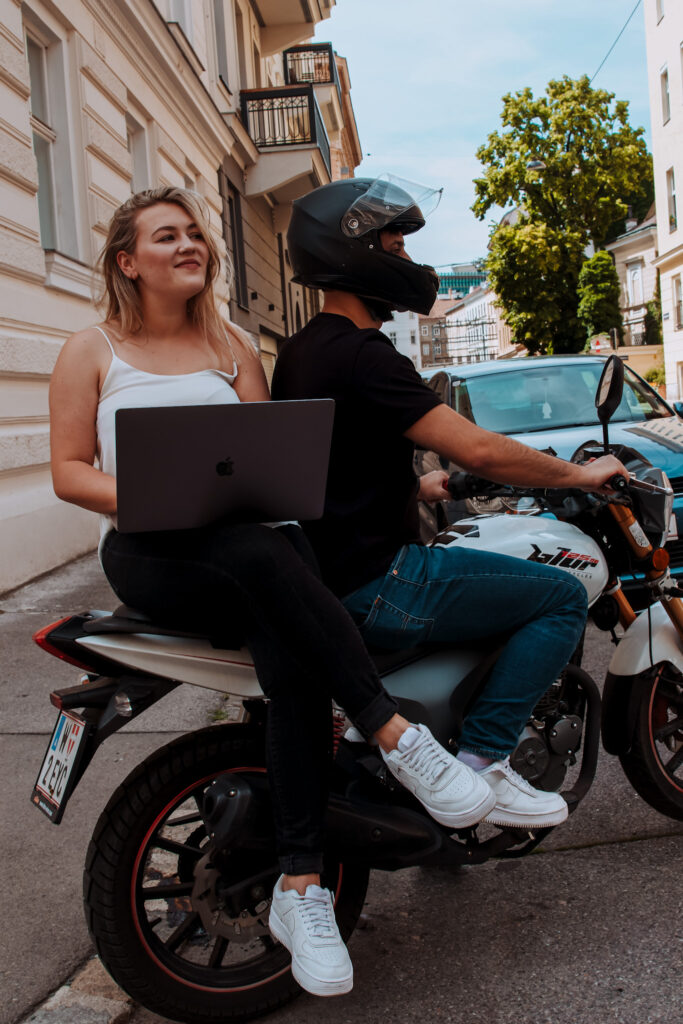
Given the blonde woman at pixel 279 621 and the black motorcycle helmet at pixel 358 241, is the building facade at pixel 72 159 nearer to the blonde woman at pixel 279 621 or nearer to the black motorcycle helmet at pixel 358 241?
the black motorcycle helmet at pixel 358 241

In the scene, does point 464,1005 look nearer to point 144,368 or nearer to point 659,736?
point 659,736

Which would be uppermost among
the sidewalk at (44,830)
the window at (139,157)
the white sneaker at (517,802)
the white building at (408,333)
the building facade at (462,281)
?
the building facade at (462,281)

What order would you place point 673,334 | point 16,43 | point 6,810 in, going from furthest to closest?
point 673,334
point 16,43
point 6,810

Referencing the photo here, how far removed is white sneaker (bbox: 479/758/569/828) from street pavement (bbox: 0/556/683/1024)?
372 millimetres

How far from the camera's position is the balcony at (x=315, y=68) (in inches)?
926

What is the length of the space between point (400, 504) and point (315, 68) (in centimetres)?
2463

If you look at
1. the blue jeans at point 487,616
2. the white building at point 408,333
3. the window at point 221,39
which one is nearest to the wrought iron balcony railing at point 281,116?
the window at point 221,39

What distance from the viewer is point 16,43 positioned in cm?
693

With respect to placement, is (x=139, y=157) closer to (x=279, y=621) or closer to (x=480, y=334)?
(x=279, y=621)

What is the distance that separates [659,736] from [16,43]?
640cm

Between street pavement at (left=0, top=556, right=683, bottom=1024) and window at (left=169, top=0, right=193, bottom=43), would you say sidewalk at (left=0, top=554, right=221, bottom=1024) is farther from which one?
window at (left=169, top=0, right=193, bottom=43)

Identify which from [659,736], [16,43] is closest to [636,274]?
[16,43]

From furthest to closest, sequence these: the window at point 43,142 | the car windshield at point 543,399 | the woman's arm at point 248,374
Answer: the window at point 43,142 → the car windshield at point 543,399 → the woman's arm at point 248,374

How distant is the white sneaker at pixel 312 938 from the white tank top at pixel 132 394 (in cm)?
92
